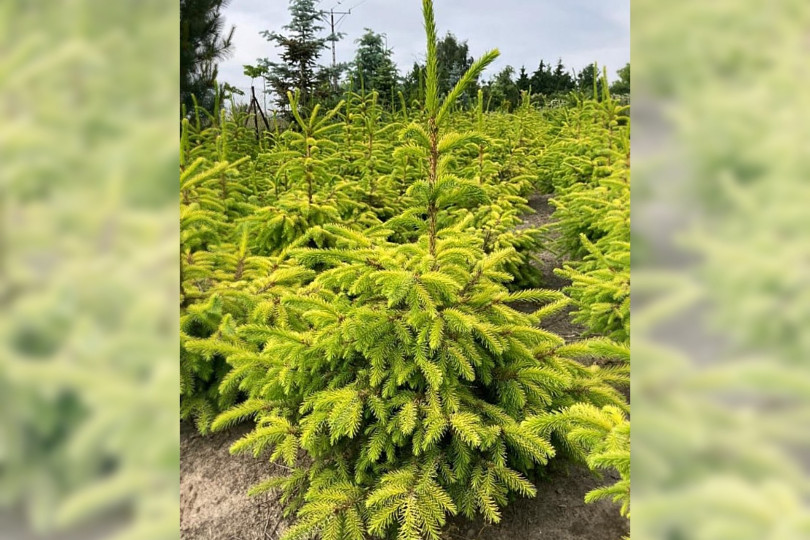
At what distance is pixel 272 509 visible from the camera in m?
2.22

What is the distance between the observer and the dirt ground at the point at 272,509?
79.7 inches

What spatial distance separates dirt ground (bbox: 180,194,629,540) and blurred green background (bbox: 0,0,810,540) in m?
1.72
